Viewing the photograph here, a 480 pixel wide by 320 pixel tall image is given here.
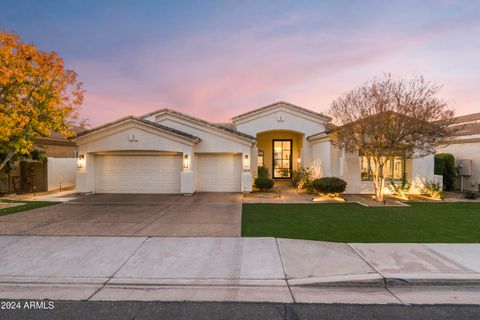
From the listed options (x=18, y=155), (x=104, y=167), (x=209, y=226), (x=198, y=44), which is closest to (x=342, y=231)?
(x=209, y=226)

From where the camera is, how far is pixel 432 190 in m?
12.6

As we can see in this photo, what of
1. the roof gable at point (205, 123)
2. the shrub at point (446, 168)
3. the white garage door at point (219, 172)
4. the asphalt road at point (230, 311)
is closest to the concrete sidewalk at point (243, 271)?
the asphalt road at point (230, 311)

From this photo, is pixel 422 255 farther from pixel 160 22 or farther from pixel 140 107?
pixel 140 107

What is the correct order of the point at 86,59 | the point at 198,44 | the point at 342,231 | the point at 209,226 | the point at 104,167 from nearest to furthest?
the point at 342,231 → the point at 209,226 → the point at 104,167 → the point at 198,44 → the point at 86,59

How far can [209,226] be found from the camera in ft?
24.8

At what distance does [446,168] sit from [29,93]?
76.0 ft

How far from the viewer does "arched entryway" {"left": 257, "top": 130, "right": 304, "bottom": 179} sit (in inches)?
808

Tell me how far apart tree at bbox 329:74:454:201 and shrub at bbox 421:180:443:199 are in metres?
2.43

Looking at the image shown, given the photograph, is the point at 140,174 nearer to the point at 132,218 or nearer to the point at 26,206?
the point at 26,206

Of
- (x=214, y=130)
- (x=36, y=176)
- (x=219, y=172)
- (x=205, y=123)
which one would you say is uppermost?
(x=205, y=123)

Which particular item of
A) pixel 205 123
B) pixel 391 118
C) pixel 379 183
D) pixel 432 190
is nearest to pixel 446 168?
pixel 432 190

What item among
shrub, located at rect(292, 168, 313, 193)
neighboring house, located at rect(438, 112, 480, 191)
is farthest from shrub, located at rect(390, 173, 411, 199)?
shrub, located at rect(292, 168, 313, 193)

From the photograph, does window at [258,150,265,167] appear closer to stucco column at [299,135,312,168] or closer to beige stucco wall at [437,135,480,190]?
stucco column at [299,135,312,168]

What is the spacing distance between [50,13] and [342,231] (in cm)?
2105
